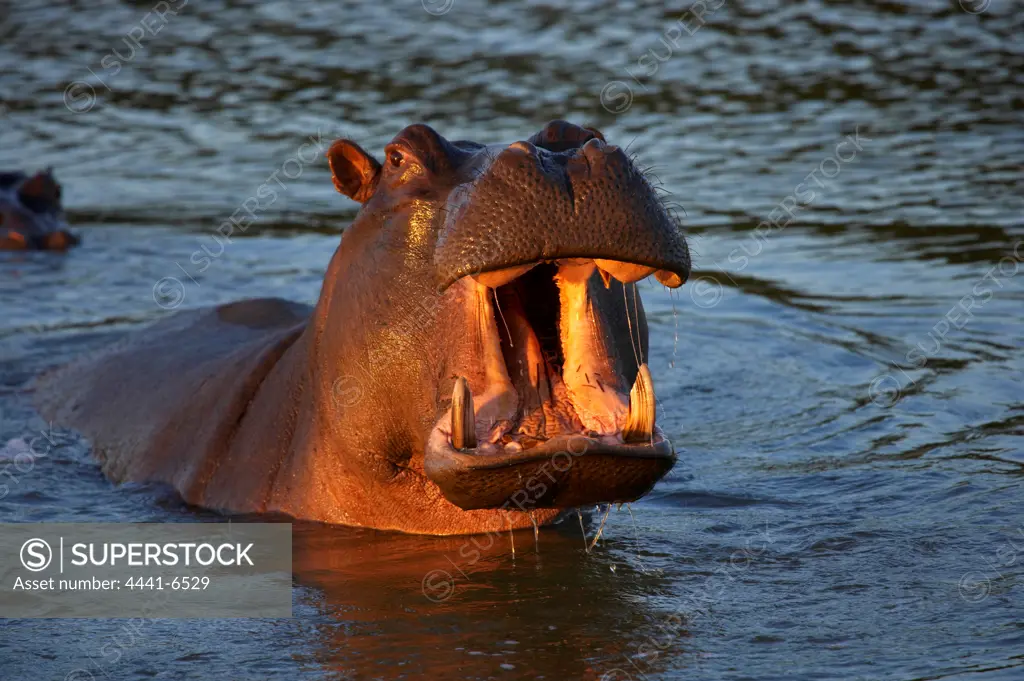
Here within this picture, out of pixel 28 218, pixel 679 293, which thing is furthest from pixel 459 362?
pixel 28 218

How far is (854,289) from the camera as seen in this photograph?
9844 millimetres

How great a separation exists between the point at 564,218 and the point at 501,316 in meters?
0.57

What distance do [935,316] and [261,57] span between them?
9519 mm

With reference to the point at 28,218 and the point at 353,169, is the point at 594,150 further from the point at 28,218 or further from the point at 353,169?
the point at 28,218

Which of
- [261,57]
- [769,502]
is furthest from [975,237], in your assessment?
[261,57]

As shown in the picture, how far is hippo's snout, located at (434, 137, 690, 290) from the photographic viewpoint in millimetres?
4629

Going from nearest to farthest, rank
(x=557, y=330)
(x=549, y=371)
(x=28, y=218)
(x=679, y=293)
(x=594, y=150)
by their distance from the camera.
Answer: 1. (x=594, y=150)
2. (x=549, y=371)
3. (x=557, y=330)
4. (x=679, y=293)
5. (x=28, y=218)

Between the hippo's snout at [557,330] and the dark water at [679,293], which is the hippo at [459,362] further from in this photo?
the dark water at [679,293]

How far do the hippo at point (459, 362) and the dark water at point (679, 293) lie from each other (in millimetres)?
297

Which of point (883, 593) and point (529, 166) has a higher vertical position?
point (529, 166)

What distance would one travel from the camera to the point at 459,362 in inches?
198

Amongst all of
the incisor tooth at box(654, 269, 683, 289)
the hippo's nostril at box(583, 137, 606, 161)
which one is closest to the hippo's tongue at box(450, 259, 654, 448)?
the incisor tooth at box(654, 269, 683, 289)

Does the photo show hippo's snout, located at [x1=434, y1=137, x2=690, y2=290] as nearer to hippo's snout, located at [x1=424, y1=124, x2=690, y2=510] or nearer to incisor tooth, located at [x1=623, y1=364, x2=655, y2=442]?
hippo's snout, located at [x1=424, y1=124, x2=690, y2=510]

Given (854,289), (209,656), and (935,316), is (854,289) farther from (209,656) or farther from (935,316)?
(209,656)
